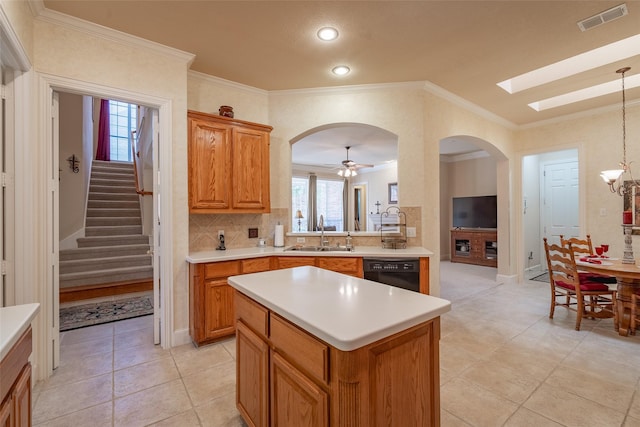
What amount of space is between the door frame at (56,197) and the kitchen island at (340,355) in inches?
61.2

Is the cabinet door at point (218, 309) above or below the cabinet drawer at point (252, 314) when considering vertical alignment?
below

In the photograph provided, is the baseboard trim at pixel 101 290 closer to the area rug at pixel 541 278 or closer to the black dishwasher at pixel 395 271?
the black dishwasher at pixel 395 271

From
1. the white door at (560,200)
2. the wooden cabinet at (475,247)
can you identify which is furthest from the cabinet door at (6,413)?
the white door at (560,200)

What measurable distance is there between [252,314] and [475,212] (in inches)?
277

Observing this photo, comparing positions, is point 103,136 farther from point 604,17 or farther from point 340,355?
point 604,17

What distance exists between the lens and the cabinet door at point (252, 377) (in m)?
1.42

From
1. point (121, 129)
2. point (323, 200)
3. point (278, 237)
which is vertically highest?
point (121, 129)

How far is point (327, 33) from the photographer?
2.56m

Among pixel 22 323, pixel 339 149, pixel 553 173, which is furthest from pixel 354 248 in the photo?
pixel 553 173

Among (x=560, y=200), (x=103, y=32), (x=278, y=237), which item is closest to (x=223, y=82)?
(x=103, y=32)

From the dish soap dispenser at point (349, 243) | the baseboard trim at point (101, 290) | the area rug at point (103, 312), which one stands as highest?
the dish soap dispenser at point (349, 243)

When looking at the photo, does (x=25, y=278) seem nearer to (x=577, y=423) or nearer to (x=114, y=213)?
(x=577, y=423)

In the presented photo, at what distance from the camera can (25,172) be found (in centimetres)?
212

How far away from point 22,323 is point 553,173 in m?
7.93
